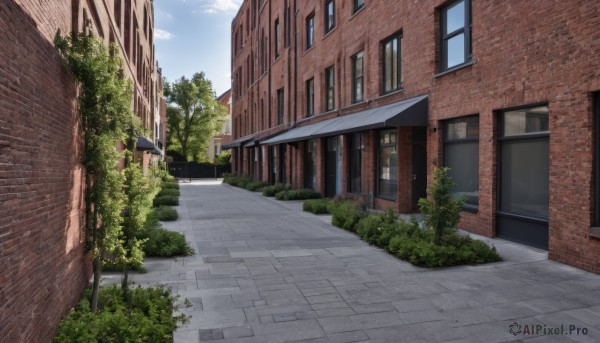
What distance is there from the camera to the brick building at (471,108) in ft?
23.7

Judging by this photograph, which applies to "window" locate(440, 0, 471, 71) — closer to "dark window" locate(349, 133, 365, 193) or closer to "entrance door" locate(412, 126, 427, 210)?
"entrance door" locate(412, 126, 427, 210)

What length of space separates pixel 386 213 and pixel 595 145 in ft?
14.9

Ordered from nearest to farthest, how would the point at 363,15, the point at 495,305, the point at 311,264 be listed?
the point at 495,305 < the point at 311,264 < the point at 363,15

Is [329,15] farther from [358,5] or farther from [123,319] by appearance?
[123,319]

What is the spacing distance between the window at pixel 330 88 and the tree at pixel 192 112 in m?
37.5

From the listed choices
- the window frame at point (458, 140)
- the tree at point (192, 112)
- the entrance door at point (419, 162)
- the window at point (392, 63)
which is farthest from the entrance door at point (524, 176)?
the tree at point (192, 112)

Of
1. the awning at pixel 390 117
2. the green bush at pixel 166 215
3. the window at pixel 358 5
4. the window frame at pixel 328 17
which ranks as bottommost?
the green bush at pixel 166 215

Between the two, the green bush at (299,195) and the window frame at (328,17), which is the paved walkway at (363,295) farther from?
the window frame at (328,17)

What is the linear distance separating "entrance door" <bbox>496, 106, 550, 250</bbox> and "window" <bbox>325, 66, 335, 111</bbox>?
10.6m

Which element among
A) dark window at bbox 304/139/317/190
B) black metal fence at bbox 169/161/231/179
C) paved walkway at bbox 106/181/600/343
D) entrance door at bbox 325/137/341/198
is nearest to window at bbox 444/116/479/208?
paved walkway at bbox 106/181/600/343

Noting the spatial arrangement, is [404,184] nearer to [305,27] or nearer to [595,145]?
[595,145]

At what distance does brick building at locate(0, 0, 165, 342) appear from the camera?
340 cm

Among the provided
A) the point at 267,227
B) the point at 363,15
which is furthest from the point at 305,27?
the point at 267,227

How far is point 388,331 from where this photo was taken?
15.5 ft
